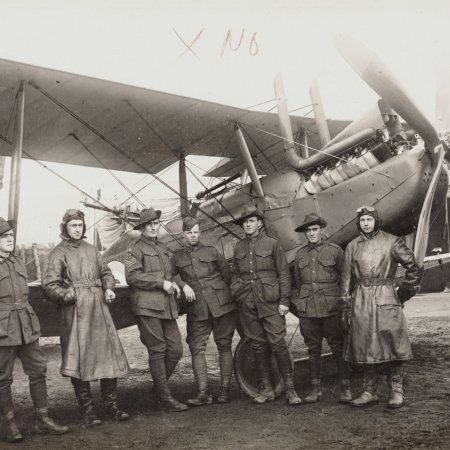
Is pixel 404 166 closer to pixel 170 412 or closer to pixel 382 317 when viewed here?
pixel 382 317

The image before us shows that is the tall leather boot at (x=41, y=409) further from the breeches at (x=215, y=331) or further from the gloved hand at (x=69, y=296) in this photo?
the breeches at (x=215, y=331)

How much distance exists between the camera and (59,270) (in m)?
4.29

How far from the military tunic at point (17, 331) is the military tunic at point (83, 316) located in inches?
7.8

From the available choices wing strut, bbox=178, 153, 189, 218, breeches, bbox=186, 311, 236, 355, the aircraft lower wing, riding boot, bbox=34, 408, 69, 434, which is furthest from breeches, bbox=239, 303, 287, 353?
wing strut, bbox=178, 153, 189, 218

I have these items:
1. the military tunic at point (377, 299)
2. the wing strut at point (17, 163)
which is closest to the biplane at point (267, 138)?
the wing strut at point (17, 163)

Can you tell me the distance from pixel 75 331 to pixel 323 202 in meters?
3.01

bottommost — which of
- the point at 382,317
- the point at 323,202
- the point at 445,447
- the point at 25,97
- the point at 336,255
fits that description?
the point at 445,447

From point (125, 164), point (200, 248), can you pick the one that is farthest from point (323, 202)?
point (125, 164)

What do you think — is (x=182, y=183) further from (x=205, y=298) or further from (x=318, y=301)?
(x=318, y=301)

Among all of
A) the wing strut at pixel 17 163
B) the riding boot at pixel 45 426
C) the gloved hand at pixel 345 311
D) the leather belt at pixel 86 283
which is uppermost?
the wing strut at pixel 17 163

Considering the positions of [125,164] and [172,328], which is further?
[125,164]

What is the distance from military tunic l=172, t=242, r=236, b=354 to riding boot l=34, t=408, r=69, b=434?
1365mm

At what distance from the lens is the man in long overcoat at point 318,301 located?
15.0ft

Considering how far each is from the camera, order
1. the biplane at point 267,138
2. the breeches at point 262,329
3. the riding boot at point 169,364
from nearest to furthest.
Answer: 1. the breeches at point 262,329
2. the riding boot at point 169,364
3. the biplane at point 267,138
